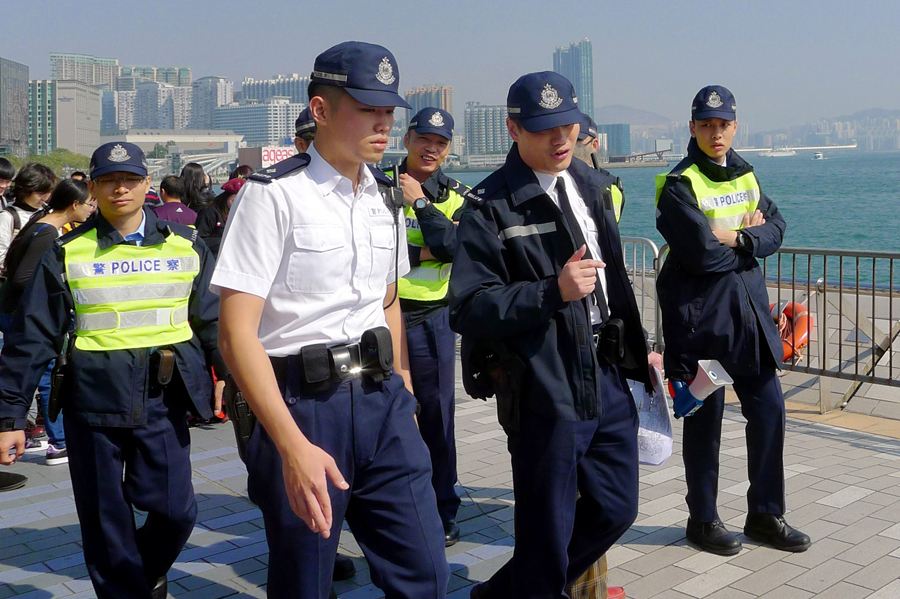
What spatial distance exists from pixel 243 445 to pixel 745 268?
2.72 metres

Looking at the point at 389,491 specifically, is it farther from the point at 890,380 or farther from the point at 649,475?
the point at 890,380

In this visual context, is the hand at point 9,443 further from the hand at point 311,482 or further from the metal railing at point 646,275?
the metal railing at point 646,275

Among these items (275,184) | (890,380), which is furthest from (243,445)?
(890,380)

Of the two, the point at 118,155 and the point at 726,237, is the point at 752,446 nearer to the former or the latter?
the point at 726,237

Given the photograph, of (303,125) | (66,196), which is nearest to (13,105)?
(66,196)

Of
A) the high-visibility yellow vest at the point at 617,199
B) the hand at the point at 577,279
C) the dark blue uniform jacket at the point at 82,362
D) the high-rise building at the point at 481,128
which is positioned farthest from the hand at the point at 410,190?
the high-rise building at the point at 481,128

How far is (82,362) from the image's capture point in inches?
151

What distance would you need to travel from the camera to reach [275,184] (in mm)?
2695

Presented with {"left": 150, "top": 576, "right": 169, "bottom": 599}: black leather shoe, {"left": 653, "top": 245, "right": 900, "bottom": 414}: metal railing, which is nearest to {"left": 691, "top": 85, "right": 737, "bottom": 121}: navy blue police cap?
{"left": 150, "top": 576, "right": 169, "bottom": 599}: black leather shoe

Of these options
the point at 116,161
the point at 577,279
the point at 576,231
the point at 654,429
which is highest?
the point at 116,161

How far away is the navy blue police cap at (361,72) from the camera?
272cm

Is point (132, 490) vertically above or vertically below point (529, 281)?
below

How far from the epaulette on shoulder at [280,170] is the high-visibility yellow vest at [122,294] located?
4.25ft

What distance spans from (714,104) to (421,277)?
62.2 inches
